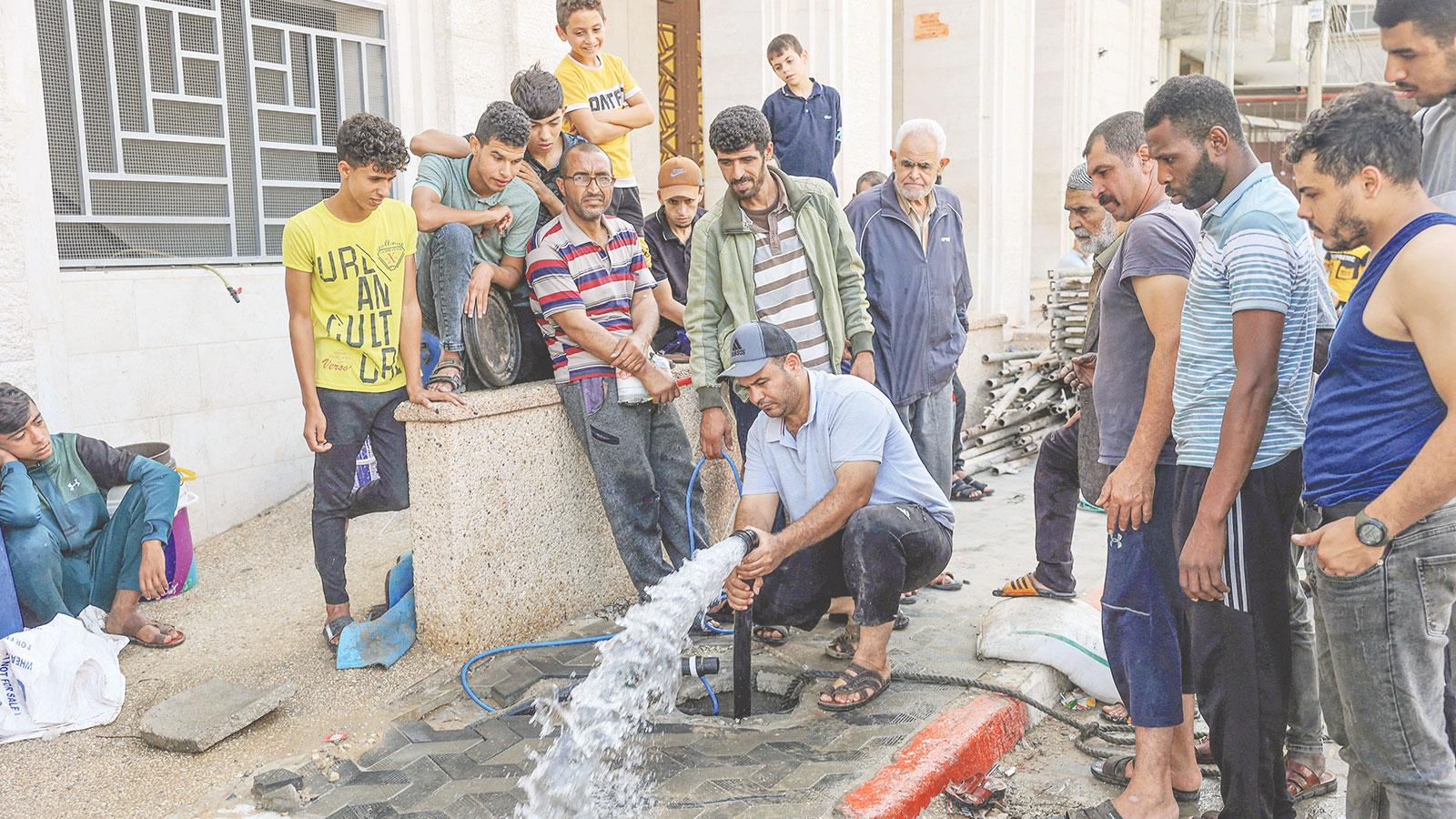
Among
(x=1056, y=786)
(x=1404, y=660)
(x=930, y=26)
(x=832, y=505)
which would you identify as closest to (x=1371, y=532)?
(x=1404, y=660)

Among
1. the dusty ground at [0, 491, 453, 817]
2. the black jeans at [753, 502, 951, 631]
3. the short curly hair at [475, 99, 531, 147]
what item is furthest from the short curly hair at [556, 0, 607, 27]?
the black jeans at [753, 502, 951, 631]

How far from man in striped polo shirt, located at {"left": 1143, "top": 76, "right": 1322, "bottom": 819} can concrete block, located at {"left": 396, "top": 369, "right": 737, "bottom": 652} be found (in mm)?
2520

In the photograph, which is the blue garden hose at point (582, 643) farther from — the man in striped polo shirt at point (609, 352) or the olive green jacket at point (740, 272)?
the olive green jacket at point (740, 272)

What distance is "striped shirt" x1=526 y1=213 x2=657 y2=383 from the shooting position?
4.61 meters

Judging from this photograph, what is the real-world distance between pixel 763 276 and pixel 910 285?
3.02ft

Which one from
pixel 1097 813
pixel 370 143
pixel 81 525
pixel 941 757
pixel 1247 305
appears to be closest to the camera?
pixel 1247 305

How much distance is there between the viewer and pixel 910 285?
17.3 feet

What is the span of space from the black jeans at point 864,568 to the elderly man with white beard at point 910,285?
3.71ft

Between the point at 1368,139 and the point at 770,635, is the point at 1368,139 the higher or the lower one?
the higher one

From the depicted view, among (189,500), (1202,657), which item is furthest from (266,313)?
(1202,657)

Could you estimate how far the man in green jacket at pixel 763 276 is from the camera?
4664 mm

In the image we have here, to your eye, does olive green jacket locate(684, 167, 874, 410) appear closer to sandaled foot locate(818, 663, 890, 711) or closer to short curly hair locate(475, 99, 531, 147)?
short curly hair locate(475, 99, 531, 147)

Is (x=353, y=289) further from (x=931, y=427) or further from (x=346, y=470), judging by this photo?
(x=931, y=427)

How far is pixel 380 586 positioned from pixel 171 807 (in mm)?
1834
